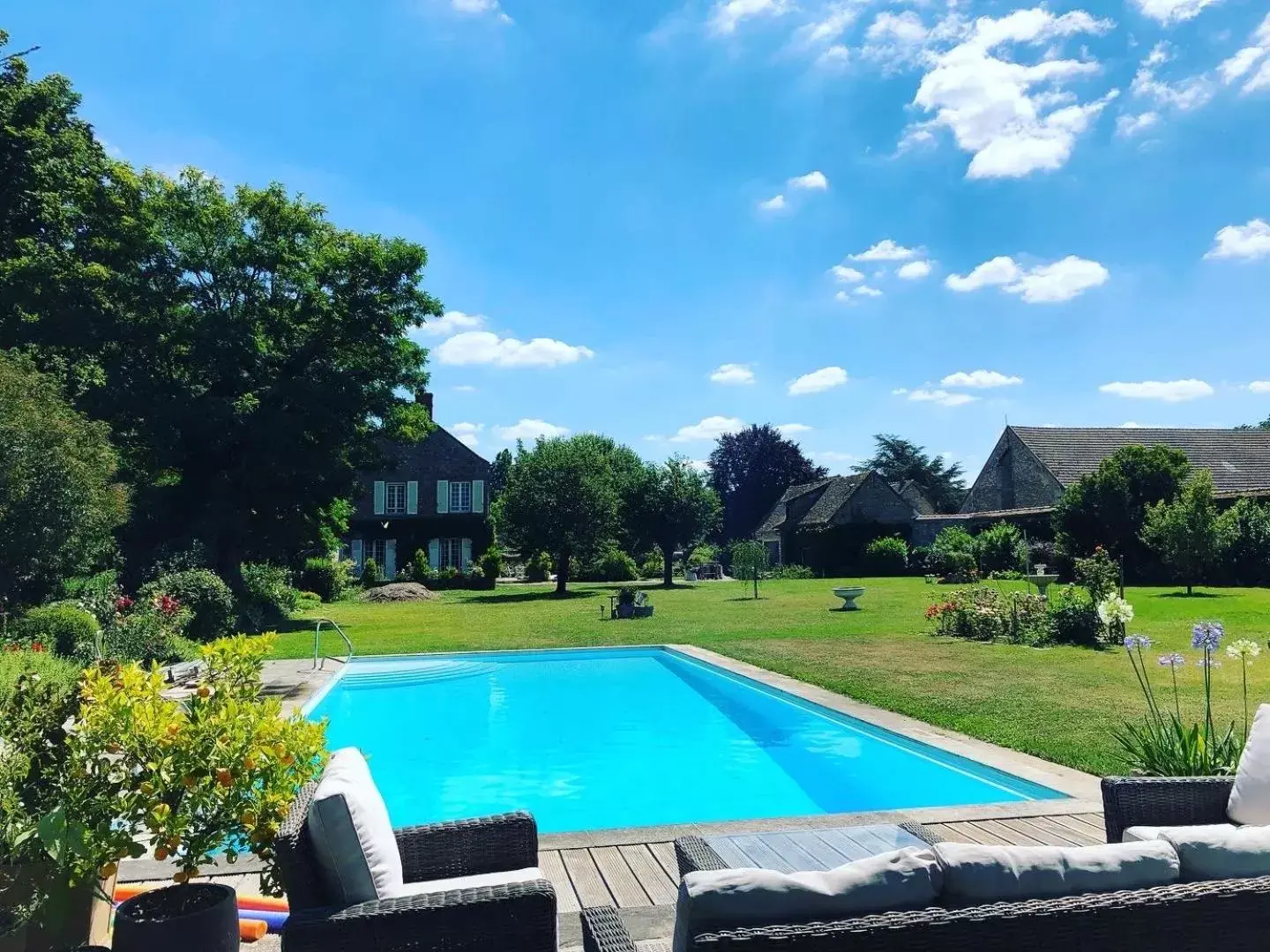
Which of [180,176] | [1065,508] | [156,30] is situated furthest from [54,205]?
[1065,508]

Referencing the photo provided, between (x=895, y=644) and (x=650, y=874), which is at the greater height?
(x=650, y=874)

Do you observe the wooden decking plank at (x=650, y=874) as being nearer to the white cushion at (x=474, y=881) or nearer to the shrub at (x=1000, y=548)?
the white cushion at (x=474, y=881)

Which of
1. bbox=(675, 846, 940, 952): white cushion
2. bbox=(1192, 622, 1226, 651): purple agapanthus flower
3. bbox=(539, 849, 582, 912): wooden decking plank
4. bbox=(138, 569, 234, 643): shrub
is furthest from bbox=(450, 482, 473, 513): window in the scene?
bbox=(675, 846, 940, 952): white cushion

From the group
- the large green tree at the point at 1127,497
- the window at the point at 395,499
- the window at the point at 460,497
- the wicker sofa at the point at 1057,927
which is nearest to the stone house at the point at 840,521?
the large green tree at the point at 1127,497

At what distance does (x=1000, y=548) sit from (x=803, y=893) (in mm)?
32813

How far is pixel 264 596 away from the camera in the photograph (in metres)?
21.4

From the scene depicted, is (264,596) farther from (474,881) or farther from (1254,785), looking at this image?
(1254,785)

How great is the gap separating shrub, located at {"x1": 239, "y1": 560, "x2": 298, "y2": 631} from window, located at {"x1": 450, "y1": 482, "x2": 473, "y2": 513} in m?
15.9

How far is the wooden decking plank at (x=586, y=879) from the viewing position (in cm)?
400

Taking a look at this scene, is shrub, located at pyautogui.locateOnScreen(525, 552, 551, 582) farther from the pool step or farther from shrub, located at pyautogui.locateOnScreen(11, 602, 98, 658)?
shrub, located at pyautogui.locateOnScreen(11, 602, 98, 658)

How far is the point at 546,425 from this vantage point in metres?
35.0

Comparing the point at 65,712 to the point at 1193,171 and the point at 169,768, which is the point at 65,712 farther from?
the point at 1193,171

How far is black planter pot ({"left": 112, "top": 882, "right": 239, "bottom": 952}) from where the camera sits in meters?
2.57

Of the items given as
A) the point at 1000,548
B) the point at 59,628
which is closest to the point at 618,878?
the point at 59,628
